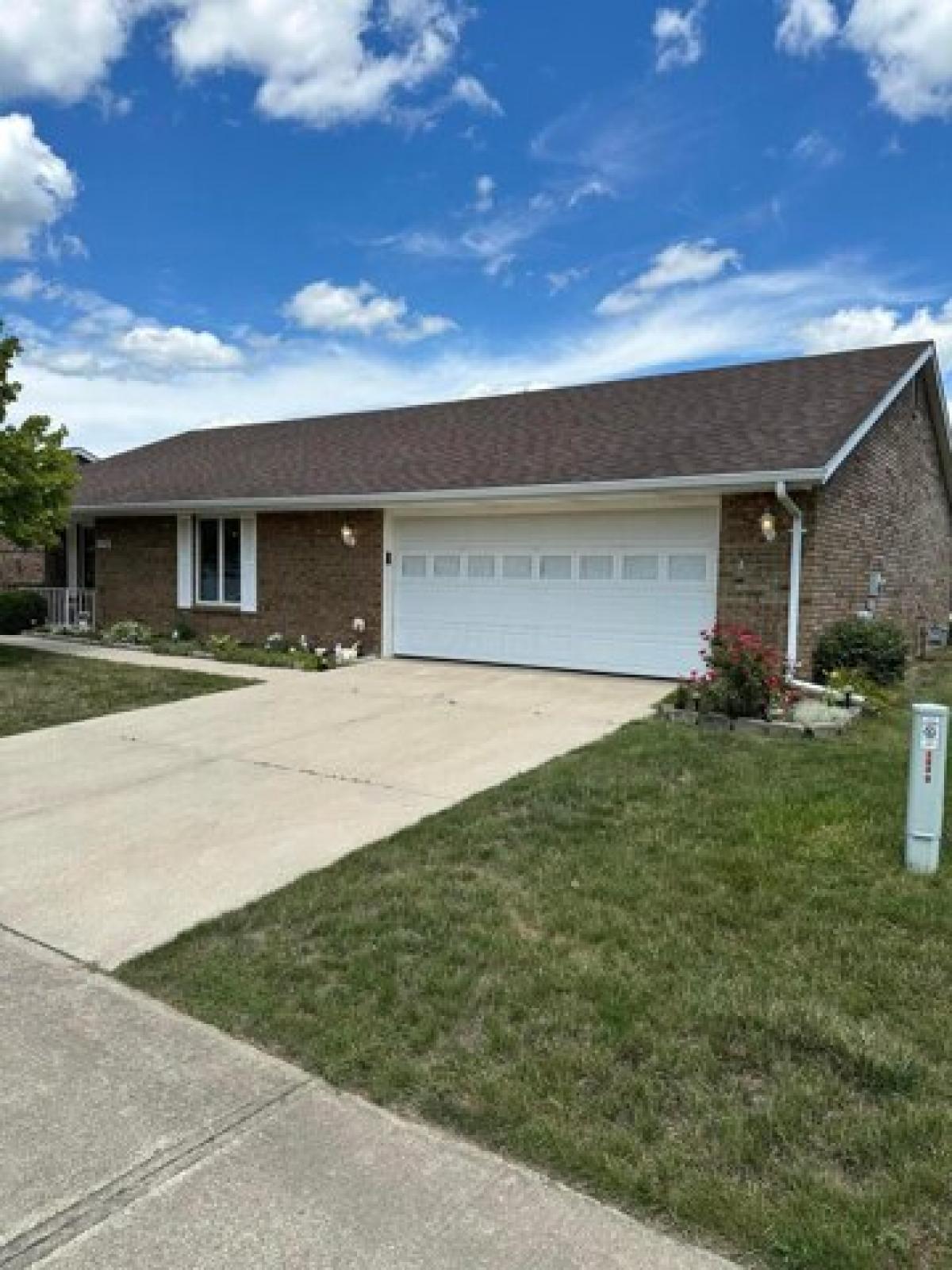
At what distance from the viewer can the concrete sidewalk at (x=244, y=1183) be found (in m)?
2.02

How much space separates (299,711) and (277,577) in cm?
562

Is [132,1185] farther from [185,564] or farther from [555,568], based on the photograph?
[185,564]

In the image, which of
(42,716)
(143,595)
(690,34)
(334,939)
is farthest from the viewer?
(143,595)

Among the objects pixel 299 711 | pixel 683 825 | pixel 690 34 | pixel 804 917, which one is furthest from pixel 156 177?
pixel 804 917

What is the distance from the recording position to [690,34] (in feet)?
31.7

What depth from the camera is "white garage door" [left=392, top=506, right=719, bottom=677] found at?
10.8 metres

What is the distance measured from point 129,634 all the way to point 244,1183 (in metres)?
14.1

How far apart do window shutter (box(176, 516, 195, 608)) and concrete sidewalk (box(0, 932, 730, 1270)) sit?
13.2 metres

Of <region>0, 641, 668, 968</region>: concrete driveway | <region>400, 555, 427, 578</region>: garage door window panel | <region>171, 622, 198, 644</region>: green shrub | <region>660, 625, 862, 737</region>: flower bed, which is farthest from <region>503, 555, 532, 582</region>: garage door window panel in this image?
<region>171, 622, 198, 644</region>: green shrub

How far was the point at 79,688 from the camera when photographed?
1046 centimetres

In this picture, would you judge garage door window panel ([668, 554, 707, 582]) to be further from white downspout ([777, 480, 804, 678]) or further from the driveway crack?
the driveway crack

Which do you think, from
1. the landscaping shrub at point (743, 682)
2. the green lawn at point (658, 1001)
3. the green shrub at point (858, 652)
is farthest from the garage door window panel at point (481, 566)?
the green lawn at point (658, 1001)

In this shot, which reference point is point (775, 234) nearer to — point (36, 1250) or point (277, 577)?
point (277, 577)

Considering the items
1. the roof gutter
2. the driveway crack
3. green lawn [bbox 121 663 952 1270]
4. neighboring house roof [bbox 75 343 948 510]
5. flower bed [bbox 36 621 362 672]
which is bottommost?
the driveway crack
